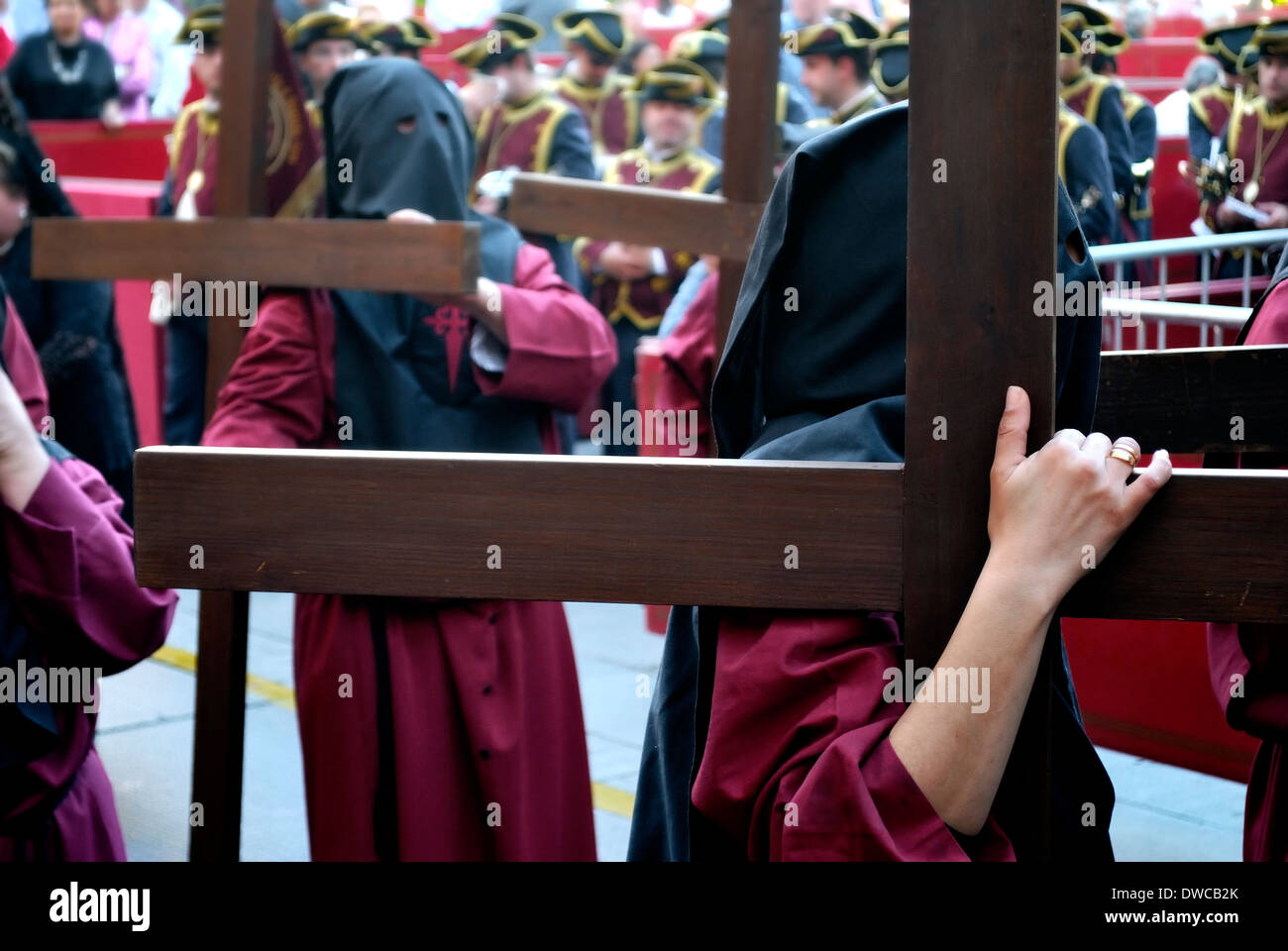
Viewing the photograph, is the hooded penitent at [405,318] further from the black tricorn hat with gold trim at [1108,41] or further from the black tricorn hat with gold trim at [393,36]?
the black tricorn hat with gold trim at [1108,41]

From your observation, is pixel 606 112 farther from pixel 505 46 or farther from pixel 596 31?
pixel 505 46

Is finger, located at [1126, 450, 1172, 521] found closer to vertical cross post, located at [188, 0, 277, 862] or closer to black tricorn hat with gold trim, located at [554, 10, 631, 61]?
vertical cross post, located at [188, 0, 277, 862]

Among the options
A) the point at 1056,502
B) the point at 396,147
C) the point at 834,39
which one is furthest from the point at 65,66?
the point at 1056,502

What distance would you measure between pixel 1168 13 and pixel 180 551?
22463 mm

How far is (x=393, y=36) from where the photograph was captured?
35.0 ft

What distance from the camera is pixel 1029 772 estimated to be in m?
1.56

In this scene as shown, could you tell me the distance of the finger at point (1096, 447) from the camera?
1.49 meters

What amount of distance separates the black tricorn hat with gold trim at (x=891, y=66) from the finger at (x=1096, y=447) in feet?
20.3

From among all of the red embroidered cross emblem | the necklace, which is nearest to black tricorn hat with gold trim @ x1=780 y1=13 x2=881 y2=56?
the red embroidered cross emblem

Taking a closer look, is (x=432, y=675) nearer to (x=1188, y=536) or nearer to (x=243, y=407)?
(x=243, y=407)

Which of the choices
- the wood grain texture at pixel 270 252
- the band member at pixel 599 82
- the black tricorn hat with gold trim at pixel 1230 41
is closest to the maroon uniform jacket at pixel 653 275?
the band member at pixel 599 82

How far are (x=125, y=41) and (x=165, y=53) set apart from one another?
1.79 feet
